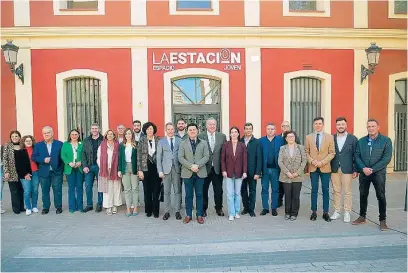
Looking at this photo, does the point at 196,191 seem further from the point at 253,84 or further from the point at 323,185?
the point at 253,84

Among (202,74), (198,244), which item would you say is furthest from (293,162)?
(202,74)

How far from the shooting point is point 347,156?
5.48 meters

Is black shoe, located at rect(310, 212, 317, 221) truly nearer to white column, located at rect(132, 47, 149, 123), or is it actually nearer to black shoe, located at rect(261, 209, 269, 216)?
black shoe, located at rect(261, 209, 269, 216)

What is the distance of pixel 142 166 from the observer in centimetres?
584

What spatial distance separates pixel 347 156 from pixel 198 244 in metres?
3.09

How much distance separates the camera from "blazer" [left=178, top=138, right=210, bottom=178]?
18.2ft

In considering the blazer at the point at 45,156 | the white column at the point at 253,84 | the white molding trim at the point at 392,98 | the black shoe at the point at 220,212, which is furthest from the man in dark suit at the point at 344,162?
the white molding trim at the point at 392,98

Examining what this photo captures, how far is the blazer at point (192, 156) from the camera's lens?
18.2 ft

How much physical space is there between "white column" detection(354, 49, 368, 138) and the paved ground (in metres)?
4.29

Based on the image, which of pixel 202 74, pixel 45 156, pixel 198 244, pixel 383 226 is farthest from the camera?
pixel 202 74

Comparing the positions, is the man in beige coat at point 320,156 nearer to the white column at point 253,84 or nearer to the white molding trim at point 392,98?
the white column at point 253,84

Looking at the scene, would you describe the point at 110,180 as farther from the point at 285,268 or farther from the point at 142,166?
the point at 285,268

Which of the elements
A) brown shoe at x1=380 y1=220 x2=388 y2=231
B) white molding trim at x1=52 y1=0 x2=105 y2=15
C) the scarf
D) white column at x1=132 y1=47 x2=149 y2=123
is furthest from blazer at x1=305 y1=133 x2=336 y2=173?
white molding trim at x1=52 y1=0 x2=105 y2=15

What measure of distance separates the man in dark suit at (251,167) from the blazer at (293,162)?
1.42ft
